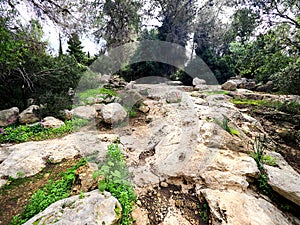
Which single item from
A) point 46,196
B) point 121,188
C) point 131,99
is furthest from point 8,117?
point 121,188

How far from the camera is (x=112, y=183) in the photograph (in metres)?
1.82

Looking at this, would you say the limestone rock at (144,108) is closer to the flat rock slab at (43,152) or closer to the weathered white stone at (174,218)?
the flat rock slab at (43,152)

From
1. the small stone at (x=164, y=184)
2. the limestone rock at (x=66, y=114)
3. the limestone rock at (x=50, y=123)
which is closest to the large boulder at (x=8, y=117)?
the limestone rock at (x=50, y=123)

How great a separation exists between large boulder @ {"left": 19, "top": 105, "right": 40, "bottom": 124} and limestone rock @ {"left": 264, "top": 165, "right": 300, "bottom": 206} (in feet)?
20.3

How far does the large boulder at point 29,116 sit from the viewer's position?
449cm

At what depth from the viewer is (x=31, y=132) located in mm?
3877

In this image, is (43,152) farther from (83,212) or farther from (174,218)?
(174,218)

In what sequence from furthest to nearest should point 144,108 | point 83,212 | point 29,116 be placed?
point 144,108 → point 29,116 → point 83,212

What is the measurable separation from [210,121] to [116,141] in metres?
2.47

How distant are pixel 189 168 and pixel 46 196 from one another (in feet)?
6.90

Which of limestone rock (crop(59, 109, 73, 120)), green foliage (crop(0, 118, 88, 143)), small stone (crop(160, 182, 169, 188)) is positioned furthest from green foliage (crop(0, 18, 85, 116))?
small stone (crop(160, 182, 169, 188))

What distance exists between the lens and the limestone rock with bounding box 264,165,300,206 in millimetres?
1606

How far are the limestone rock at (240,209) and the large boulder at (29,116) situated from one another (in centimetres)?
548

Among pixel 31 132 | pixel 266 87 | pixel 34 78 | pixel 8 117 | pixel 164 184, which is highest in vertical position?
pixel 266 87
